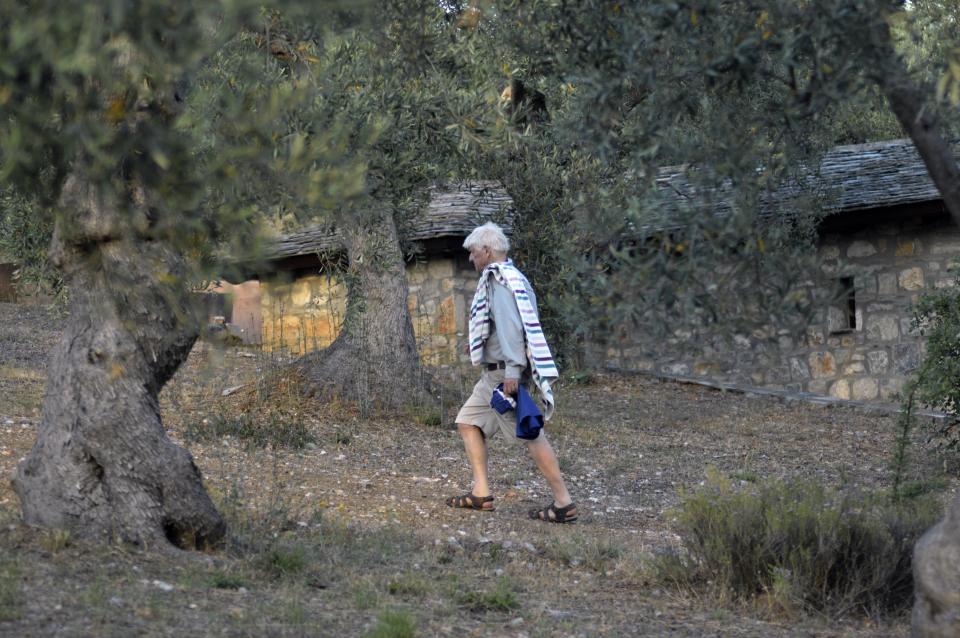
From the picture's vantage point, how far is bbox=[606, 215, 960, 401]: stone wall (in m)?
15.0

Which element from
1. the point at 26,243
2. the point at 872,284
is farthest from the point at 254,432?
the point at 872,284

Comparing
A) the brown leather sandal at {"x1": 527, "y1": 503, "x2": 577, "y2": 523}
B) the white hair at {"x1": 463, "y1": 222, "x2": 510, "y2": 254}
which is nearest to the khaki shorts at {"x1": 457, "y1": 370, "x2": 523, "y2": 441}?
the brown leather sandal at {"x1": 527, "y1": 503, "x2": 577, "y2": 523}

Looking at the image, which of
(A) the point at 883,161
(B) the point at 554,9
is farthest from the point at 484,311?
(A) the point at 883,161

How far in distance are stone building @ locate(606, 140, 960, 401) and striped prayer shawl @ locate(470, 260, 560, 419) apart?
8.05m

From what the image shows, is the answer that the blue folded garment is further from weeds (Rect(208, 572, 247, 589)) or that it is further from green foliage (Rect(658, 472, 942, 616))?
Answer: weeds (Rect(208, 572, 247, 589))

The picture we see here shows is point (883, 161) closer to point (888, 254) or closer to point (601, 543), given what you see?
point (888, 254)

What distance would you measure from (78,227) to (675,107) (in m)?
2.70

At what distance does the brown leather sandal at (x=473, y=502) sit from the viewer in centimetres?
766

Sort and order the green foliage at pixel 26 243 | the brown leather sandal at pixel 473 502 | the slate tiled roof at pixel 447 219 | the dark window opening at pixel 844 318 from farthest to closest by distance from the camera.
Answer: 1. the dark window opening at pixel 844 318
2. the slate tiled roof at pixel 447 219
3. the green foliage at pixel 26 243
4. the brown leather sandal at pixel 473 502

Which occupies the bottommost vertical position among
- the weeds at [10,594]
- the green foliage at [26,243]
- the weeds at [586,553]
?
the weeds at [586,553]

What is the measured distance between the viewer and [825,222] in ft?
49.9

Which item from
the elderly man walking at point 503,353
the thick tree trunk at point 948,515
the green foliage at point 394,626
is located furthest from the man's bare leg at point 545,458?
the thick tree trunk at point 948,515

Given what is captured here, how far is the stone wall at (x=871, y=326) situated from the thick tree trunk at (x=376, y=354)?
4.40 meters

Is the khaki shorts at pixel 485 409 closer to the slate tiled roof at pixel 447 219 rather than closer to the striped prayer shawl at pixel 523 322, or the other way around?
the striped prayer shawl at pixel 523 322
